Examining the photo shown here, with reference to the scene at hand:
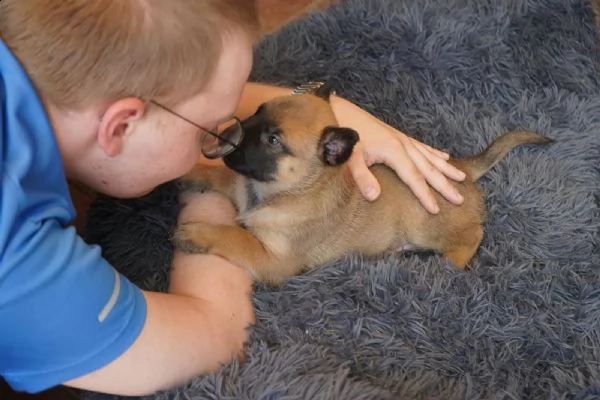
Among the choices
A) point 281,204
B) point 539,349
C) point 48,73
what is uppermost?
point 48,73

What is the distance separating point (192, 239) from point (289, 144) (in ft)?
0.83

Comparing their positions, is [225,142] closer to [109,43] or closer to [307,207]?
[307,207]

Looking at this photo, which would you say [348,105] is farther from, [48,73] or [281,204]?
[48,73]

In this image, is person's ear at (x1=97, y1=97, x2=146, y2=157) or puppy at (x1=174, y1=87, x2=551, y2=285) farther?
puppy at (x1=174, y1=87, x2=551, y2=285)

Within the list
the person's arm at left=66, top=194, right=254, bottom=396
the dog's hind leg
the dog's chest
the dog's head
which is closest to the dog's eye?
the dog's head

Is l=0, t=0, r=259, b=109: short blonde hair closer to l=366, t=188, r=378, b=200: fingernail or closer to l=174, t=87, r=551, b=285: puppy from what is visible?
l=174, t=87, r=551, b=285: puppy

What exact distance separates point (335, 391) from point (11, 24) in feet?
2.20

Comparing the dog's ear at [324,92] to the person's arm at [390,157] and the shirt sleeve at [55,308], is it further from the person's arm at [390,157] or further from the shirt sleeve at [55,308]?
the shirt sleeve at [55,308]

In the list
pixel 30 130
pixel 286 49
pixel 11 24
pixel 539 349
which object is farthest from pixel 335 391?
pixel 286 49

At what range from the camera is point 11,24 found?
99 cm

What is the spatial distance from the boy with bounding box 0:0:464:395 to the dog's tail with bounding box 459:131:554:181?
64 centimetres

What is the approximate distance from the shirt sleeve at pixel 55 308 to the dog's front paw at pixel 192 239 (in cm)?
30

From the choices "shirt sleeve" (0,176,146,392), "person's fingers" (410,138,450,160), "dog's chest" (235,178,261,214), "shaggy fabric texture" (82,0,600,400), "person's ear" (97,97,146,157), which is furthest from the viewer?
"person's fingers" (410,138,450,160)

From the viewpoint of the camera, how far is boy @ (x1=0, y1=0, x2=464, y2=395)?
94 centimetres
